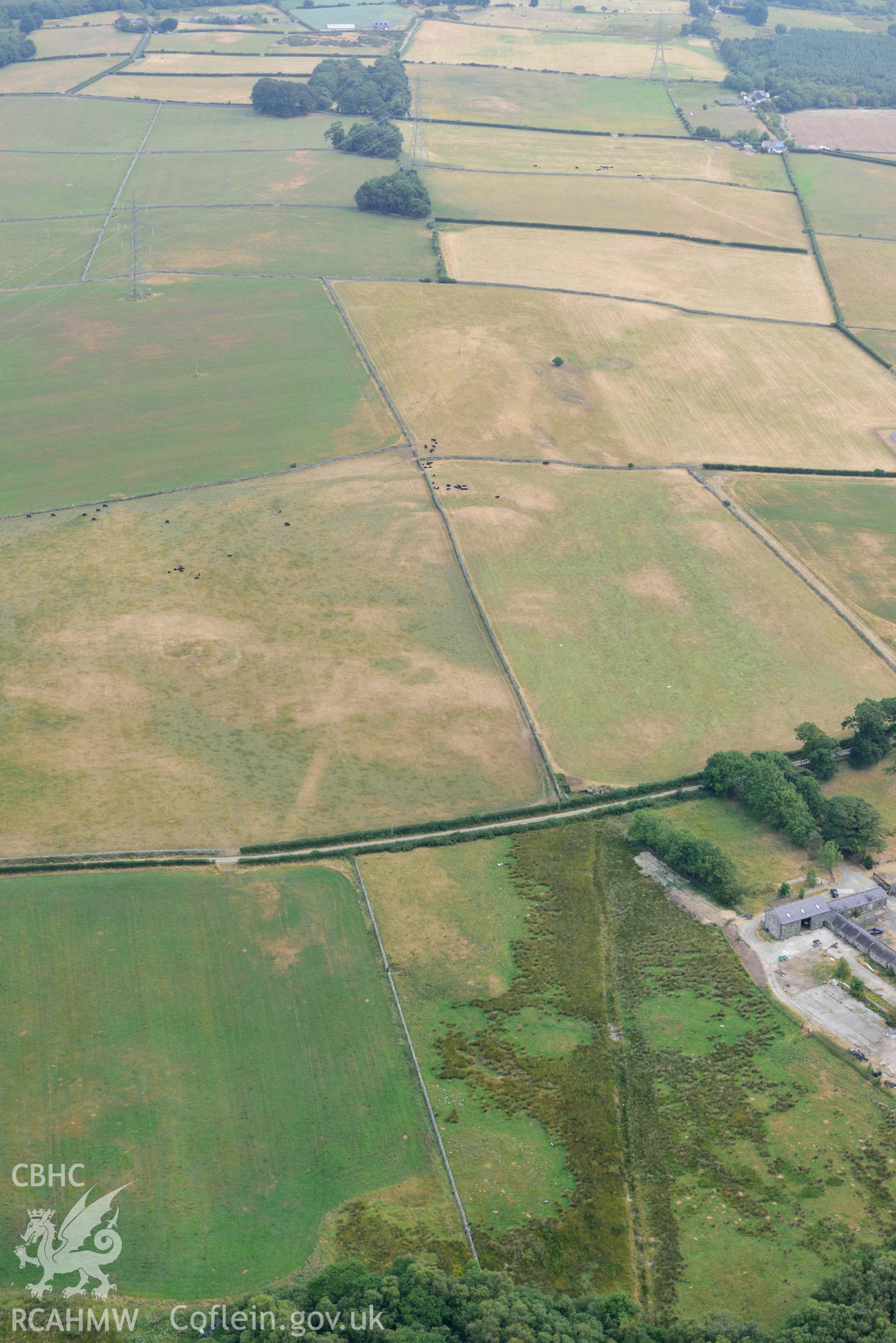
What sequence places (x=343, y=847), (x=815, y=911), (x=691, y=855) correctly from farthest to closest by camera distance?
(x=343, y=847) → (x=691, y=855) → (x=815, y=911)

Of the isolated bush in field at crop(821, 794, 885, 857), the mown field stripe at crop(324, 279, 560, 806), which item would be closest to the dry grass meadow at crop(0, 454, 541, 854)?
the mown field stripe at crop(324, 279, 560, 806)

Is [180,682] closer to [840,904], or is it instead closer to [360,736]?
[360,736]

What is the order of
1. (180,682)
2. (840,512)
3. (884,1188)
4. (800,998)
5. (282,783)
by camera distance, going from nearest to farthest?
(884,1188)
(800,998)
(282,783)
(180,682)
(840,512)

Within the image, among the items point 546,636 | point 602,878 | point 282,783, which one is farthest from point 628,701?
point 282,783

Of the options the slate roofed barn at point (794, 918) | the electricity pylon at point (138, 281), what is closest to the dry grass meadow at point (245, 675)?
the slate roofed barn at point (794, 918)

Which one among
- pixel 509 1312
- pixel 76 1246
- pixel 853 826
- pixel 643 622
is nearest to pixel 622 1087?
pixel 509 1312

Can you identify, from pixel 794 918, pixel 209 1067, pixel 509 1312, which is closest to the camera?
pixel 509 1312

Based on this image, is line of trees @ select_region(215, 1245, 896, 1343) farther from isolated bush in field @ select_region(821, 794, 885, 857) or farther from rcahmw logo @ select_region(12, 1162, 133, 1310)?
isolated bush in field @ select_region(821, 794, 885, 857)

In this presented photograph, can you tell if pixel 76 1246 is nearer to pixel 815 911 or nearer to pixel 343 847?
pixel 343 847
